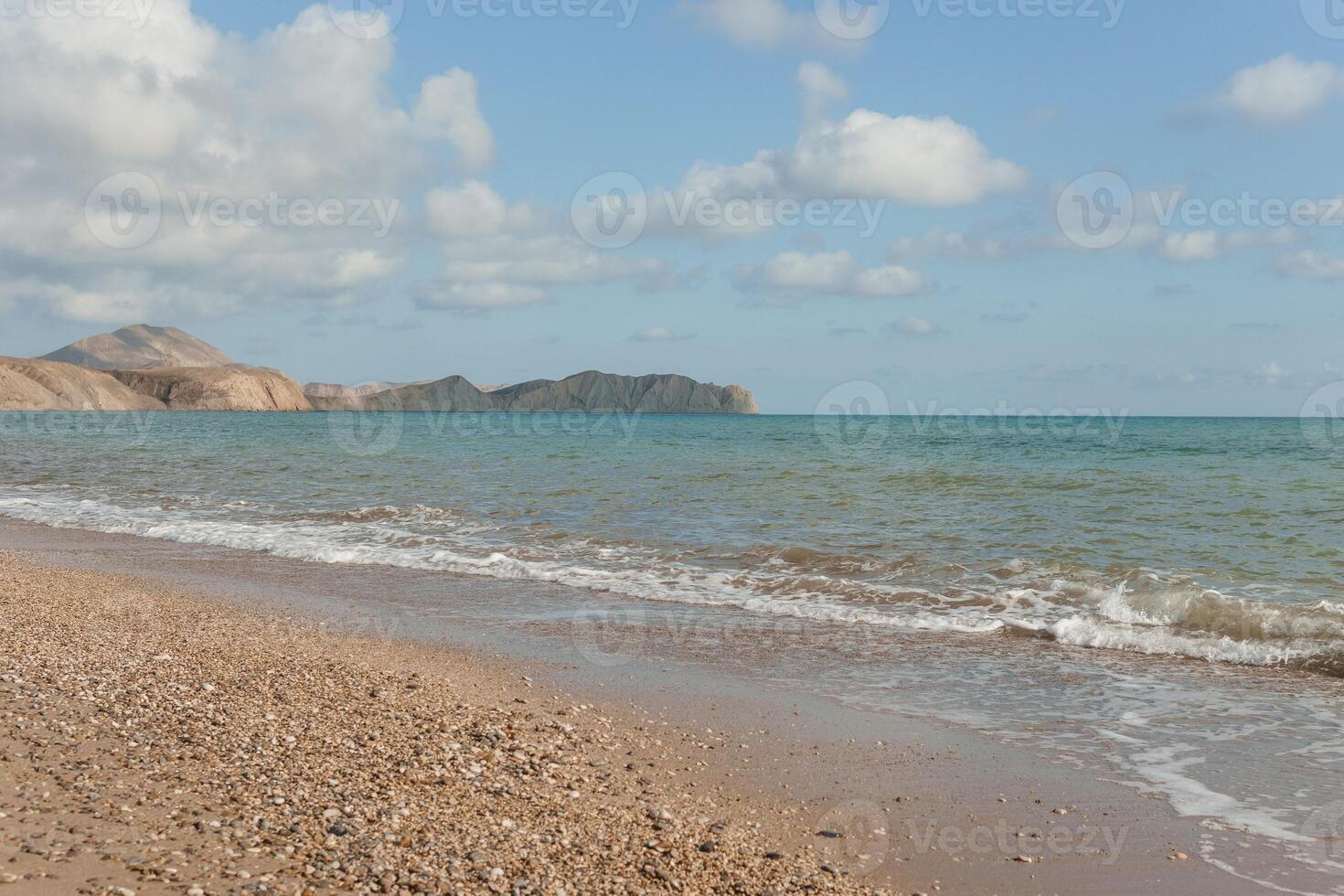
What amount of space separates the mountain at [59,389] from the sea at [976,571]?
6700 inches

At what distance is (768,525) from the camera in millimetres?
17547

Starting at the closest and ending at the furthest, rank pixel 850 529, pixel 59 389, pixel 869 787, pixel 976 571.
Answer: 1. pixel 869 787
2. pixel 976 571
3. pixel 850 529
4. pixel 59 389

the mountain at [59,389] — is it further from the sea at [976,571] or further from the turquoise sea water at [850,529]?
the sea at [976,571]

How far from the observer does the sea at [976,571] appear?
635cm

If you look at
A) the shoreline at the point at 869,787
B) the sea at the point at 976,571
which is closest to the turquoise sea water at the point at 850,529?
the sea at the point at 976,571

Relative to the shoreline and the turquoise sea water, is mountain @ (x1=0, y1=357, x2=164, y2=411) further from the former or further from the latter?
the shoreline

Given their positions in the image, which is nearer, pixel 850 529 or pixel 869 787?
pixel 869 787

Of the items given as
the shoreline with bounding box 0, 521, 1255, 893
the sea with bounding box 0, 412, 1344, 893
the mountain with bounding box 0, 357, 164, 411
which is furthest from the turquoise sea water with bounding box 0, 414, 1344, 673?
the mountain with bounding box 0, 357, 164, 411

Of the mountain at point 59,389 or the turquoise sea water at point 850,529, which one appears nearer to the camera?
the turquoise sea water at point 850,529

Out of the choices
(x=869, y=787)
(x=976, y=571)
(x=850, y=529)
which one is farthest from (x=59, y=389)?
(x=869, y=787)

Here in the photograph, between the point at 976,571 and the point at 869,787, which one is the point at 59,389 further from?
the point at 869,787

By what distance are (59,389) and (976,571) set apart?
20790 cm

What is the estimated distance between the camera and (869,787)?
17.9 ft

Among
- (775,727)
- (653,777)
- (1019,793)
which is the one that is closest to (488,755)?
(653,777)
